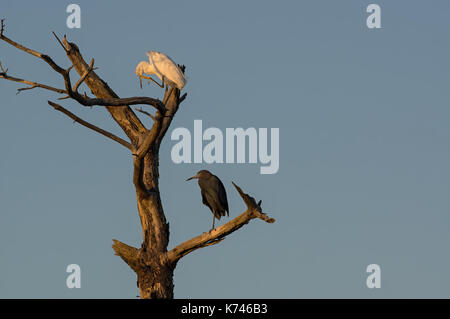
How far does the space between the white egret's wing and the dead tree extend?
380 mm

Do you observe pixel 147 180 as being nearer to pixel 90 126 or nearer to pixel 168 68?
pixel 90 126

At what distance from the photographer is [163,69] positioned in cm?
1884

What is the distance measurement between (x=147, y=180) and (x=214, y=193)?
174 cm

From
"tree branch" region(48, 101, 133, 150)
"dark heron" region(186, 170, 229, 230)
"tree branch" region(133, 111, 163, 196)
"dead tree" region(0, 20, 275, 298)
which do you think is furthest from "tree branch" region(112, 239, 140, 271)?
"dark heron" region(186, 170, 229, 230)

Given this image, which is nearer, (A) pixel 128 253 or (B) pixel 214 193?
(A) pixel 128 253

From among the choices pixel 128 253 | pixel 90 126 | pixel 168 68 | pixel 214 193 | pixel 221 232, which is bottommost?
pixel 128 253

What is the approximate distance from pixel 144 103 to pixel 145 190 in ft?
5.82

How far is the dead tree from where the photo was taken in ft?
51.6

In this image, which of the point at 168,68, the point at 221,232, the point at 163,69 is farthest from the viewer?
the point at 163,69

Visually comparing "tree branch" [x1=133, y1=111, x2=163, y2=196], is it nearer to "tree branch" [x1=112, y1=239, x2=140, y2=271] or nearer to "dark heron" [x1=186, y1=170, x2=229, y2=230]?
"tree branch" [x1=112, y1=239, x2=140, y2=271]

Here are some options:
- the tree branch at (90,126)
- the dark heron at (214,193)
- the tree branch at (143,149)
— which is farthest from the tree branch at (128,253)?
the dark heron at (214,193)

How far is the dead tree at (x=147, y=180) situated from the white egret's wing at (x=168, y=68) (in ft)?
1.25

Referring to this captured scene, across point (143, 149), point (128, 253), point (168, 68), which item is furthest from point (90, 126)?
point (168, 68)
